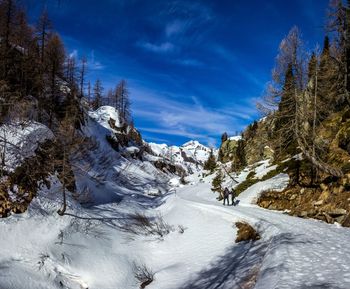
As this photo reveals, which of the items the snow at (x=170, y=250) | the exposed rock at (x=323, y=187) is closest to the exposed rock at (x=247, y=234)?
the snow at (x=170, y=250)

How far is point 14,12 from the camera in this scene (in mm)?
37438

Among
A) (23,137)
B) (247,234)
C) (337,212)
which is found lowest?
(247,234)

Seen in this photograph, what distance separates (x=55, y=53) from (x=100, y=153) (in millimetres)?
23831

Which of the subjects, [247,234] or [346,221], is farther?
[247,234]

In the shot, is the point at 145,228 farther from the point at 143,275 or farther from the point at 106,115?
the point at 106,115

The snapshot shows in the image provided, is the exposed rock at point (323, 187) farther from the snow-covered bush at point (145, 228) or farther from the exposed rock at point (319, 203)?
the snow-covered bush at point (145, 228)

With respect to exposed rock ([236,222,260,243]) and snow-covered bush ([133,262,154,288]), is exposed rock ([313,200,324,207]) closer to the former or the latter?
exposed rock ([236,222,260,243])

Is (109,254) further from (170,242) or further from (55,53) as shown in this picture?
(55,53)

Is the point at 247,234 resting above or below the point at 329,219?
below

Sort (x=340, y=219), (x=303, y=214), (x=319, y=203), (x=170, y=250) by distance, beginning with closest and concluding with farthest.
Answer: (x=340, y=219)
(x=319, y=203)
(x=303, y=214)
(x=170, y=250)

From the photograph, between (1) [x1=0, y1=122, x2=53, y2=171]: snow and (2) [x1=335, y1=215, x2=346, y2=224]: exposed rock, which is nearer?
(2) [x1=335, y1=215, x2=346, y2=224]: exposed rock

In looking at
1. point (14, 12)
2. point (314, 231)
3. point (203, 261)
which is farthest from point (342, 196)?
point (14, 12)

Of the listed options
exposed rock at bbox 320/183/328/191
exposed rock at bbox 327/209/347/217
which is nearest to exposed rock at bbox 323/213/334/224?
exposed rock at bbox 327/209/347/217

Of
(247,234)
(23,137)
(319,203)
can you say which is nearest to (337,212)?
(319,203)
